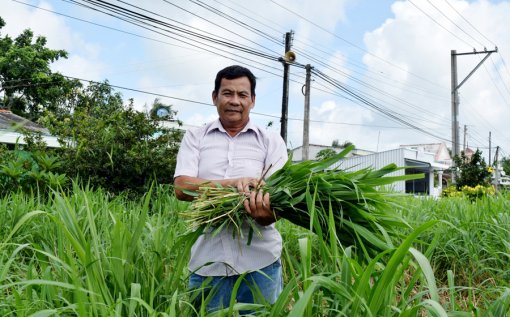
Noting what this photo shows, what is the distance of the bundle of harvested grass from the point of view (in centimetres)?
165

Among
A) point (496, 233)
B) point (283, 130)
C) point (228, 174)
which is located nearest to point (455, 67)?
point (283, 130)

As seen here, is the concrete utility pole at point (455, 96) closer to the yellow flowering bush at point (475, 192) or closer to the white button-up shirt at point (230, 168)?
the yellow flowering bush at point (475, 192)

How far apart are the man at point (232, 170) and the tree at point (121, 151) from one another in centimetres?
354

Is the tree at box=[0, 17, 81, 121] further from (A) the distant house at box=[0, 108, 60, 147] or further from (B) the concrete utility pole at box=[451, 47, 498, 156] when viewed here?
(B) the concrete utility pole at box=[451, 47, 498, 156]

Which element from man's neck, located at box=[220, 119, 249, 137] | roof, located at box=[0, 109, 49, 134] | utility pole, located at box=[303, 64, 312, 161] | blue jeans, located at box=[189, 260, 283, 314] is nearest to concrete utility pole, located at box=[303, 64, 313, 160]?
utility pole, located at box=[303, 64, 312, 161]

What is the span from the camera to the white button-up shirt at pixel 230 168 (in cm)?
188

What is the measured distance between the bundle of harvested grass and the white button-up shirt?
0.16m

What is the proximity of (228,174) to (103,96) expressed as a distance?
79.9 feet

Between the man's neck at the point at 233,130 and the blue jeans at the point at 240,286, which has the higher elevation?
the man's neck at the point at 233,130

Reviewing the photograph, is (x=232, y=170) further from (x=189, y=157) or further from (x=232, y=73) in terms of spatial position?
(x=232, y=73)

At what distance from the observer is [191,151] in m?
2.01

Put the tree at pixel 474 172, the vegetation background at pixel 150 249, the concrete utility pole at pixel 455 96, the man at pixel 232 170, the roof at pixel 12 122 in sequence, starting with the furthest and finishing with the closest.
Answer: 1. the concrete utility pole at pixel 455 96
2. the tree at pixel 474 172
3. the man at pixel 232 170
4. the vegetation background at pixel 150 249
5. the roof at pixel 12 122

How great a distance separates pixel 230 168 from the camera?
1978 millimetres

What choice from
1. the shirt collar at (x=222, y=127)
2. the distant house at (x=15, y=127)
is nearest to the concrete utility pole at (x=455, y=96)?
the distant house at (x=15, y=127)
